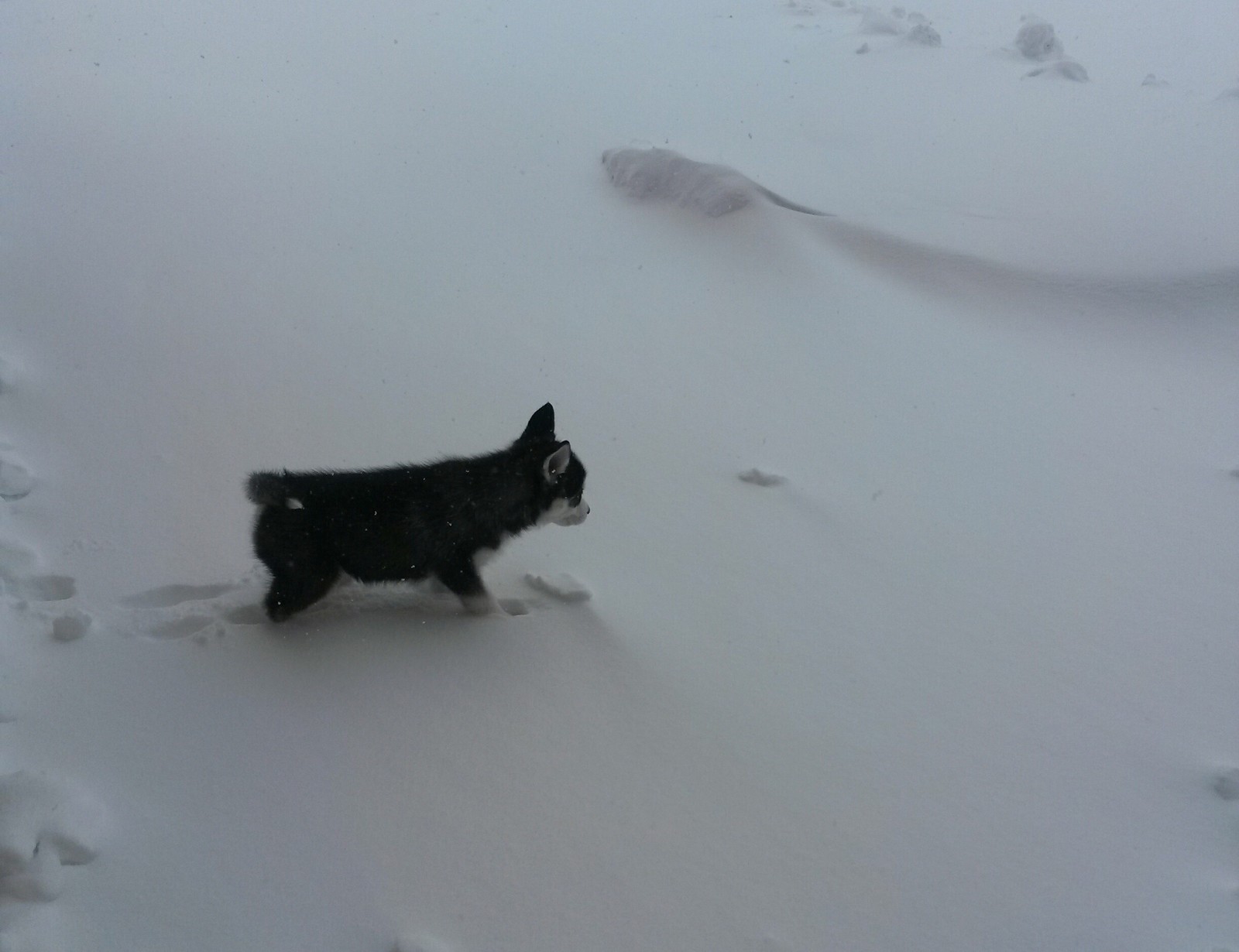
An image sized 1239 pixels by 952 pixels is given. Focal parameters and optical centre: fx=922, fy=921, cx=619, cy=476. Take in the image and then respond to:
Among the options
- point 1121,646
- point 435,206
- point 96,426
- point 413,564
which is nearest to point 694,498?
point 413,564

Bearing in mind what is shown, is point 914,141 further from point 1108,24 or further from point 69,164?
point 69,164

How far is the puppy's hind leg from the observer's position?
3588 millimetres

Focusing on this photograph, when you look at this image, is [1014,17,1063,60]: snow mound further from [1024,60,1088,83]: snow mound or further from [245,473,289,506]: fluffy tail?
[245,473,289,506]: fluffy tail

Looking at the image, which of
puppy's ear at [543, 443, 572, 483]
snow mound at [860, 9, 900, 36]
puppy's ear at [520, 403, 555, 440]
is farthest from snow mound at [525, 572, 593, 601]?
snow mound at [860, 9, 900, 36]

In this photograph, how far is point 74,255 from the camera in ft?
21.9

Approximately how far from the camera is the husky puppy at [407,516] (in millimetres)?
3568

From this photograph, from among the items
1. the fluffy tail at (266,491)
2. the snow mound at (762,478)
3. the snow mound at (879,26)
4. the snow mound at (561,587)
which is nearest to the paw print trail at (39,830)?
the fluffy tail at (266,491)

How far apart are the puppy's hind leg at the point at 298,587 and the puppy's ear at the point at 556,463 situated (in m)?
0.96

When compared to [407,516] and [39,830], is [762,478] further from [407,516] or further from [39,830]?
[39,830]

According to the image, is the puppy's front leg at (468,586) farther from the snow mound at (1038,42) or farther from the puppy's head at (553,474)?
the snow mound at (1038,42)

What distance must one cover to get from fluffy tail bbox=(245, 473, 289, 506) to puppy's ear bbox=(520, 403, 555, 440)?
3.68ft

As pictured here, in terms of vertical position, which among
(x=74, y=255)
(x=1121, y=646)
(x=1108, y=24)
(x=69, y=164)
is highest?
(x=1108, y=24)

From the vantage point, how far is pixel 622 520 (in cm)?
492

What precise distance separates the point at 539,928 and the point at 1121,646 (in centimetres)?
325
